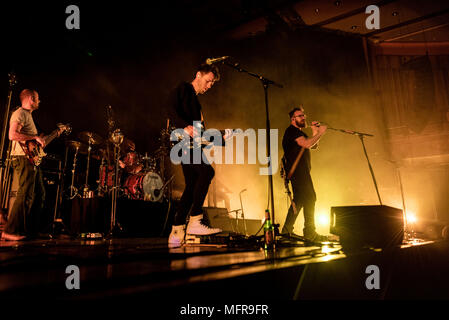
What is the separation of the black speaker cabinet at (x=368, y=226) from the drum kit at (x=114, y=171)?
11.6 ft

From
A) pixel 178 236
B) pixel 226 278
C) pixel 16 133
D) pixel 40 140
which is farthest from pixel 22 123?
pixel 226 278

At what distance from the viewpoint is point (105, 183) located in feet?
17.6

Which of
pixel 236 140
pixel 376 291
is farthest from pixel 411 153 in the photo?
pixel 376 291

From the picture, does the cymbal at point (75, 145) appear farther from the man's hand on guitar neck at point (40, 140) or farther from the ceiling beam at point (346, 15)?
the ceiling beam at point (346, 15)

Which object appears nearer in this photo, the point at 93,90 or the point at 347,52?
the point at 93,90

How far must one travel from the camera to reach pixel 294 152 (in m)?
3.99

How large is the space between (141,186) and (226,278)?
15.9 feet

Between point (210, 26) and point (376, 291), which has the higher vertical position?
point (210, 26)

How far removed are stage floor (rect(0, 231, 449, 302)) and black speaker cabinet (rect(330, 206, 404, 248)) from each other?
1.28 feet

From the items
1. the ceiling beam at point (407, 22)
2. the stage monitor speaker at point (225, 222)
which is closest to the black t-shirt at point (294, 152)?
the stage monitor speaker at point (225, 222)
